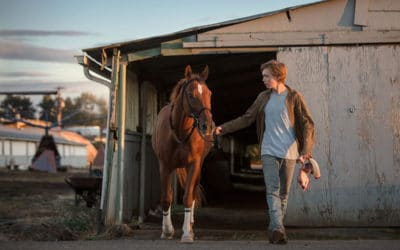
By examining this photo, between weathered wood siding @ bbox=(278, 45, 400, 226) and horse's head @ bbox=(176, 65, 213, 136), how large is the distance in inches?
77.9

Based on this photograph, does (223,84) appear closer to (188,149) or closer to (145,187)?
(145,187)

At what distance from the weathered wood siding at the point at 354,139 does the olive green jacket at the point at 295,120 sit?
2.27m

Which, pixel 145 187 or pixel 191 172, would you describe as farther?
pixel 145 187

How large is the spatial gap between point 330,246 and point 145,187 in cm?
543

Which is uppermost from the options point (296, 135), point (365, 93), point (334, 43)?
point (334, 43)

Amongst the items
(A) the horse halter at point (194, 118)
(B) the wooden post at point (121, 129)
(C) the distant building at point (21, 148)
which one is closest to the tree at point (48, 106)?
(C) the distant building at point (21, 148)

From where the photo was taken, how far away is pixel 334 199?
9.70 m

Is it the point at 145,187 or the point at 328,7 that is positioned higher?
the point at 328,7

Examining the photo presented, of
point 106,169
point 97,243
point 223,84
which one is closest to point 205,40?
point 106,169

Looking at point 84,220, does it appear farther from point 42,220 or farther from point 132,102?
point 132,102

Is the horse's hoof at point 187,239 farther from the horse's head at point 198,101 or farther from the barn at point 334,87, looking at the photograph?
the barn at point 334,87

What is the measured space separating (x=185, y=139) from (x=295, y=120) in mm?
2055

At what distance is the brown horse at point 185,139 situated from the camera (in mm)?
8438

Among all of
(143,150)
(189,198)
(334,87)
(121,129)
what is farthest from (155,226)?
(334,87)
